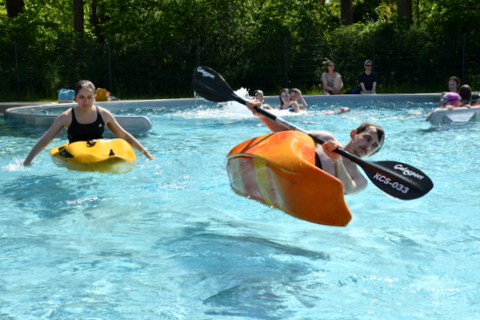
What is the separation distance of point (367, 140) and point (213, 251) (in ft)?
4.57

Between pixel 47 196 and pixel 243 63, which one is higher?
pixel 243 63

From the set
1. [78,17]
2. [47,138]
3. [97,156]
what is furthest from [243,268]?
[78,17]

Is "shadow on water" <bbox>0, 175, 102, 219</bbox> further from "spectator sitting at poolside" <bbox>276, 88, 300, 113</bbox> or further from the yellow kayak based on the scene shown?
"spectator sitting at poolside" <bbox>276, 88, 300, 113</bbox>

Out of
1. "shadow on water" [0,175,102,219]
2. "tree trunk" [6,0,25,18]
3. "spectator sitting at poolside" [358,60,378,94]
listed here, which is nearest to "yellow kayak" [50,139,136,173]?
"shadow on water" [0,175,102,219]

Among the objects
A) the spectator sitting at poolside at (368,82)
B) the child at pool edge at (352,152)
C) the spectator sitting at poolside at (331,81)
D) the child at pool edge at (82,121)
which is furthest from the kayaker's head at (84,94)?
the spectator sitting at poolside at (368,82)

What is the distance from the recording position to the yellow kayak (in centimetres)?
616

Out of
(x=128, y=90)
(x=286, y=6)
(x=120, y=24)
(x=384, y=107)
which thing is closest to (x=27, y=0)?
(x=120, y=24)

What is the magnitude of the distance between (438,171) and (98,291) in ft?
16.2

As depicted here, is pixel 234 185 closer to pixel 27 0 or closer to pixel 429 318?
pixel 429 318

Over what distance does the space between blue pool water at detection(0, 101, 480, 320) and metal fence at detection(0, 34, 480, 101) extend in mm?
10475

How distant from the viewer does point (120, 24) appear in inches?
776

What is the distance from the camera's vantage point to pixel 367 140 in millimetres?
4695

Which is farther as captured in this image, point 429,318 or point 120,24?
point 120,24

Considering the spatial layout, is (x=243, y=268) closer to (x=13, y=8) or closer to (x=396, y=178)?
(x=396, y=178)
